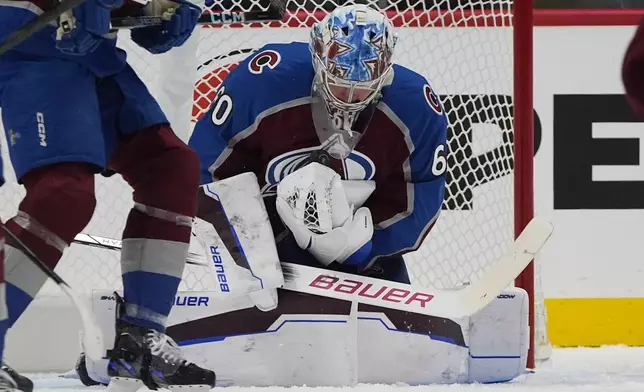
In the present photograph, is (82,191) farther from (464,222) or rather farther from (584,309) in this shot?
(584,309)

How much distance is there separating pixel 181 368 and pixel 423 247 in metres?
1.45

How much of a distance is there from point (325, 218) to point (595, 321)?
3.82ft

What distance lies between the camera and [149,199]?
1.70m

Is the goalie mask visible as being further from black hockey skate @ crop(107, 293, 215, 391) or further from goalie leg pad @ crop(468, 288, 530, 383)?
black hockey skate @ crop(107, 293, 215, 391)

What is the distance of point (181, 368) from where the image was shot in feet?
5.29

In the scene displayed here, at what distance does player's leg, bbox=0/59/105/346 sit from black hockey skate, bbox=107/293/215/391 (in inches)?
6.5

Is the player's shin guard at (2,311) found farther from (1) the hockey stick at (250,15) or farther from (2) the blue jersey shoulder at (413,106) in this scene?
(2) the blue jersey shoulder at (413,106)

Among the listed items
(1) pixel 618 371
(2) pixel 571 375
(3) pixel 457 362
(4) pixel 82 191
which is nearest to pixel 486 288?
(3) pixel 457 362

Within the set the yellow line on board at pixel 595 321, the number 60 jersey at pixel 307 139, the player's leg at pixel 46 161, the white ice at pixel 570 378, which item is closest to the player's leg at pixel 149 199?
the player's leg at pixel 46 161

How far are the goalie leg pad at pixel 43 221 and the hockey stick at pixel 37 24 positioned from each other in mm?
179

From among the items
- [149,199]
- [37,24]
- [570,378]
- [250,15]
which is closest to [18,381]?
[149,199]

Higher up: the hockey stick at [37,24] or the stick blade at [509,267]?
the hockey stick at [37,24]

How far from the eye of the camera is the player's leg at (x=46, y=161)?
60.6 inches

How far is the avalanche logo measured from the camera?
254 cm
